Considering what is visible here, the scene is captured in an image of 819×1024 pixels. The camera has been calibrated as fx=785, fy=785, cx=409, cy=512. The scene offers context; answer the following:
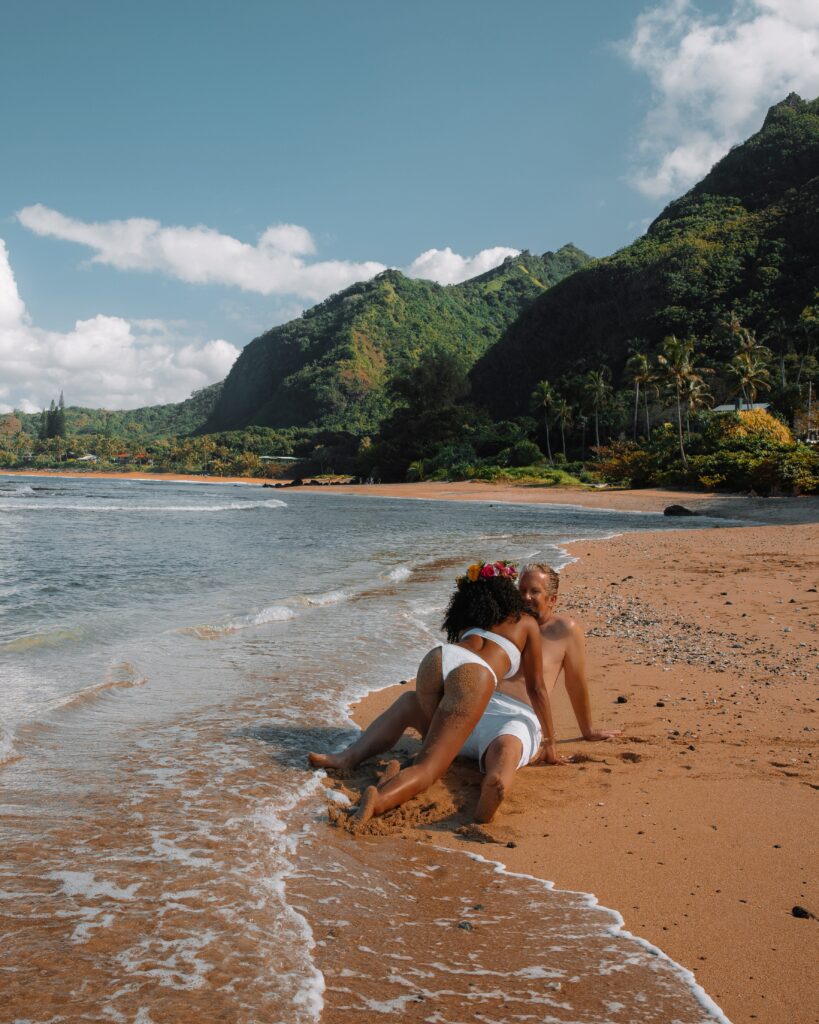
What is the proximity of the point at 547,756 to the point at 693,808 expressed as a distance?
94cm

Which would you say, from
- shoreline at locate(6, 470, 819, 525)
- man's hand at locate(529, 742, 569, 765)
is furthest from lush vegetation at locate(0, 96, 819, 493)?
man's hand at locate(529, 742, 569, 765)

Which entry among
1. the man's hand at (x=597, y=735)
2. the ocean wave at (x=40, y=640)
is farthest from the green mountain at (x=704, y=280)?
the man's hand at (x=597, y=735)

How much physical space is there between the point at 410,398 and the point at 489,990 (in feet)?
297

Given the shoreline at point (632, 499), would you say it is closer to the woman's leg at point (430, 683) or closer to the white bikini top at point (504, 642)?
the white bikini top at point (504, 642)

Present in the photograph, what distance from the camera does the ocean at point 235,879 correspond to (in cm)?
246

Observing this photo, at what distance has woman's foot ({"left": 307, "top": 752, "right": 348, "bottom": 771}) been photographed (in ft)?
15.1

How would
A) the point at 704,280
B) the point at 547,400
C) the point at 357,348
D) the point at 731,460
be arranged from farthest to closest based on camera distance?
the point at 357,348 → the point at 704,280 → the point at 547,400 → the point at 731,460

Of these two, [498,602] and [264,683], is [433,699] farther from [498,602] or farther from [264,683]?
[264,683]

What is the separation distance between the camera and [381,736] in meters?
4.57

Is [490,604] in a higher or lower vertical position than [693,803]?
higher

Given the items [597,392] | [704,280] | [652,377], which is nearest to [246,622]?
[652,377]

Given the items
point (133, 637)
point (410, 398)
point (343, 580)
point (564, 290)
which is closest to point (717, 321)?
point (564, 290)

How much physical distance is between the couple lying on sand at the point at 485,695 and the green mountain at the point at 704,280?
77034mm

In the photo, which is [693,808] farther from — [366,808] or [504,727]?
[366,808]
